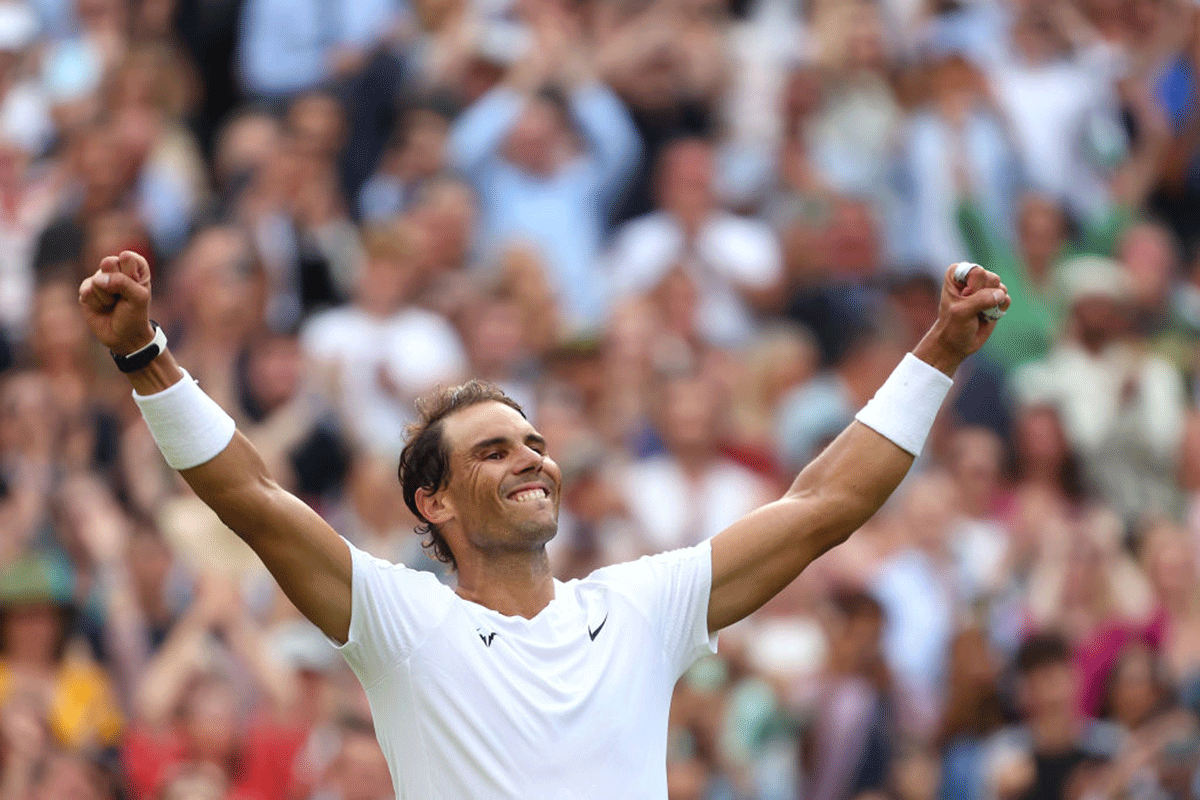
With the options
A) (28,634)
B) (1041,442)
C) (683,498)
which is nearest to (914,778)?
(683,498)

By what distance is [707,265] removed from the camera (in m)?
11.6

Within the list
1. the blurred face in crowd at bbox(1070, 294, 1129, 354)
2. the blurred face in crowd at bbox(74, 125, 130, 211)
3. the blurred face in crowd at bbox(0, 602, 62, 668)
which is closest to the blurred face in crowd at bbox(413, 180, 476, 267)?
the blurred face in crowd at bbox(74, 125, 130, 211)

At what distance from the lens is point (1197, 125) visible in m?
12.8

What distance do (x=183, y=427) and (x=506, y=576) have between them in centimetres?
90

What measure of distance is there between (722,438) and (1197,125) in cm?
445

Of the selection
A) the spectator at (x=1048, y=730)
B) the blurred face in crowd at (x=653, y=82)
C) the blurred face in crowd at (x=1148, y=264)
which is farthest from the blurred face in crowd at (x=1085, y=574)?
the blurred face in crowd at (x=653, y=82)

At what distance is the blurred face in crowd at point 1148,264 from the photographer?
38.7 ft

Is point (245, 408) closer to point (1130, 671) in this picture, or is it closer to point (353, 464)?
point (353, 464)

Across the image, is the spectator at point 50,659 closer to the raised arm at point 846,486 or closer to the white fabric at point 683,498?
the white fabric at point 683,498

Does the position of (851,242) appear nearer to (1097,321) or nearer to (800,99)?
(800,99)

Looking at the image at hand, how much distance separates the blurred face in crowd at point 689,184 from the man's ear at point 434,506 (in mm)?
6747

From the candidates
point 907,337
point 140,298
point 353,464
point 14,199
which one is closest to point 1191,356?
point 907,337

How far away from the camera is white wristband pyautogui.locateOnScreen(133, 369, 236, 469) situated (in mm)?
4559

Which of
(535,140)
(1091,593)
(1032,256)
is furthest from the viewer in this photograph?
(1032,256)
